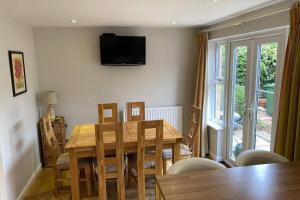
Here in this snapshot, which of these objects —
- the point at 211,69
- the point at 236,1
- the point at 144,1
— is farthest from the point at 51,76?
the point at 236,1

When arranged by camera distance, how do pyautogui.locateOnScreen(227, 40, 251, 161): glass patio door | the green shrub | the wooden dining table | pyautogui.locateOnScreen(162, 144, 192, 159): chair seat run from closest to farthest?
the wooden dining table, pyautogui.locateOnScreen(162, 144, 192, 159): chair seat, pyautogui.locateOnScreen(227, 40, 251, 161): glass patio door, the green shrub

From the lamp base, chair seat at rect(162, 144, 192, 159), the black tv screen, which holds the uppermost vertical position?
the black tv screen

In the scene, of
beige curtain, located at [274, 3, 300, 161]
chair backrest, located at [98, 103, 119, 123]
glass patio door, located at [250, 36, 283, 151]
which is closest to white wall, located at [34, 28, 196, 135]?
chair backrest, located at [98, 103, 119, 123]

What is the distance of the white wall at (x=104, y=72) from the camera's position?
4.20m

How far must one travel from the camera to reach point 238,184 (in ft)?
5.20

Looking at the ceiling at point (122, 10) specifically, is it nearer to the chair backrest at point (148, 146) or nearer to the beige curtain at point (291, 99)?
the beige curtain at point (291, 99)

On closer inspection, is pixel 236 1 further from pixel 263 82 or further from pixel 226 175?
pixel 226 175

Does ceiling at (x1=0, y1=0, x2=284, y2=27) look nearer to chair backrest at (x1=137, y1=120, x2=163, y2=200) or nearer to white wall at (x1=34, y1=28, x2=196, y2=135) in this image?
white wall at (x1=34, y1=28, x2=196, y2=135)

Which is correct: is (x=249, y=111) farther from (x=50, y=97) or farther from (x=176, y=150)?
(x=50, y=97)

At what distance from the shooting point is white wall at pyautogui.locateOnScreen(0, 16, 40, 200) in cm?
282

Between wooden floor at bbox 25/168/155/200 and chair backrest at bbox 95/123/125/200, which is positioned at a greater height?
chair backrest at bbox 95/123/125/200

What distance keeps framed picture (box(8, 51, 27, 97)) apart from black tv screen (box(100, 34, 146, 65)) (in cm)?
128

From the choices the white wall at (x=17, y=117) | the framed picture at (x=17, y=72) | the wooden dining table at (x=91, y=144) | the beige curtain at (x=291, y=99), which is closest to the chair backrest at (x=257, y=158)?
the beige curtain at (x=291, y=99)

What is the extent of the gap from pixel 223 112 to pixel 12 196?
3247 millimetres
